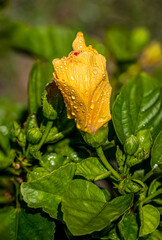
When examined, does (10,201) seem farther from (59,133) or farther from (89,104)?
(89,104)

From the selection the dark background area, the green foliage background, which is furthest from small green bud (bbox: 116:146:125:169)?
the dark background area

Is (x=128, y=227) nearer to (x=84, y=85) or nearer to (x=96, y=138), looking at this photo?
(x=96, y=138)

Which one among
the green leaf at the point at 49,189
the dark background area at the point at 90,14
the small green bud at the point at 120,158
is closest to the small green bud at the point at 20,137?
the green leaf at the point at 49,189

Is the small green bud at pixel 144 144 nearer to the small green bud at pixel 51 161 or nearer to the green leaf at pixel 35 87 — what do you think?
the small green bud at pixel 51 161

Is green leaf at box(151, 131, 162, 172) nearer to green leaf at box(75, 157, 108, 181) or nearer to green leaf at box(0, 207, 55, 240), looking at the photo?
green leaf at box(75, 157, 108, 181)

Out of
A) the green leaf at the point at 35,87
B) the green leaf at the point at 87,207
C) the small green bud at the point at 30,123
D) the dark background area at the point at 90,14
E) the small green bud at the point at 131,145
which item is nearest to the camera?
the green leaf at the point at 87,207

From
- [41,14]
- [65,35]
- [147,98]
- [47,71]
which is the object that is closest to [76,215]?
[147,98]
